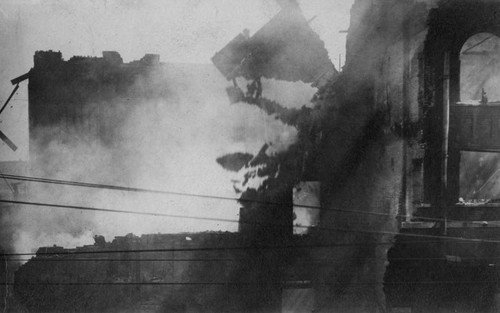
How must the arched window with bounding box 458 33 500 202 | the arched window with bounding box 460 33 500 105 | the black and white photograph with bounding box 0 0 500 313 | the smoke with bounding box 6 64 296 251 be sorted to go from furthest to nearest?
the smoke with bounding box 6 64 296 251, the arched window with bounding box 460 33 500 105, the arched window with bounding box 458 33 500 202, the black and white photograph with bounding box 0 0 500 313

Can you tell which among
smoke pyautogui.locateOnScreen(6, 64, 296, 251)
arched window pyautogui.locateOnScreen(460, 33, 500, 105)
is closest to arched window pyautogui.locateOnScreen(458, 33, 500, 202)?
arched window pyautogui.locateOnScreen(460, 33, 500, 105)

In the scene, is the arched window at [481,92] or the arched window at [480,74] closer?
the arched window at [481,92]

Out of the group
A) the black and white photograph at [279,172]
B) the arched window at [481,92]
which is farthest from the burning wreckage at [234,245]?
the arched window at [481,92]

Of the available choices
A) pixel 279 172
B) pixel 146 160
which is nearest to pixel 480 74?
pixel 279 172

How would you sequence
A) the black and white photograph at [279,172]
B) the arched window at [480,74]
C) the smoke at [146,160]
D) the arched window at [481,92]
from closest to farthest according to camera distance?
the black and white photograph at [279,172] → the arched window at [481,92] → the arched window at [480,74] → the smoke at [146,160]

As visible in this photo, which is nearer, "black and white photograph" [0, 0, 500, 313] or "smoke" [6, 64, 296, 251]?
"black and white photograph" [0, 0, 500, 313]

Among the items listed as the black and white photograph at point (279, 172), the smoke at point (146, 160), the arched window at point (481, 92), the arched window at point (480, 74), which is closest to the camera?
the black and white photograph at point (279, 172)

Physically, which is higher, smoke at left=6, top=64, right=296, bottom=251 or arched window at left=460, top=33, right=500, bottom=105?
arched window at left=460, top=33, right=500, bottom=105

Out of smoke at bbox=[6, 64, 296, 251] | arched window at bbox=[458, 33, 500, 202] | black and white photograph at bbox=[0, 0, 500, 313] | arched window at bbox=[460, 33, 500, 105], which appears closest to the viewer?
black and white photograph at bbox=[0, 0, 500, 313]

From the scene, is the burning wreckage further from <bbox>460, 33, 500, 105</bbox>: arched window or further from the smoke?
<bbox>460, 33, 500, 105</bbox>: arched window

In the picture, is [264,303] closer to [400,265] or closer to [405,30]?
[400,265]

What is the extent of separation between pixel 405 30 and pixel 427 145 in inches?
130

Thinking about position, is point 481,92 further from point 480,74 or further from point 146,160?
point 146,160

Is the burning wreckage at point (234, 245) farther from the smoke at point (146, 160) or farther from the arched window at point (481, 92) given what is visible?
the arched window at point (481, 92)
